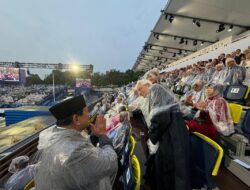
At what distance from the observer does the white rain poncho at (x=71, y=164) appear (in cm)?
135

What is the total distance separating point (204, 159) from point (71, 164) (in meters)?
1.16

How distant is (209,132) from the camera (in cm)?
320

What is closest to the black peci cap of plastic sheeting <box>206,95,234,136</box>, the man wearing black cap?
the man wearing black cap

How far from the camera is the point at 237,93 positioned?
186 inches

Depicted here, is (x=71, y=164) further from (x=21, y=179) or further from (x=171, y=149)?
(x=21, y=179)

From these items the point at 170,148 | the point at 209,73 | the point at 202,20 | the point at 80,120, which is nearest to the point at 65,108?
the point at 80,120

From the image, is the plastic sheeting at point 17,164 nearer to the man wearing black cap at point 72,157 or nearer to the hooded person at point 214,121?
the man wearing black cap at point 72,157

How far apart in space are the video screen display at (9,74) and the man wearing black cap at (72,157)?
40.0 m

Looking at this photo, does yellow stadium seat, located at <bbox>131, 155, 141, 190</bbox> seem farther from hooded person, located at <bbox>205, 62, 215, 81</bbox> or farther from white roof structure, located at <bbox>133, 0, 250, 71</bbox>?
white roof structure, located at <bbox>133, 0, 250, 71</bbox>

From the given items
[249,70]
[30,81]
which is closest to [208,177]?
[249,70]

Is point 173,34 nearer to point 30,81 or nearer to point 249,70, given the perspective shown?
point 249,70

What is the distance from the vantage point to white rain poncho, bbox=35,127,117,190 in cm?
135

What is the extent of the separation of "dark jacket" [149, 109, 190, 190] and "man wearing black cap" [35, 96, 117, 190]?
0.79m

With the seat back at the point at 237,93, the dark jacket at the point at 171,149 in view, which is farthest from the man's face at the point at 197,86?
the dark jacket at the point at 171,149
